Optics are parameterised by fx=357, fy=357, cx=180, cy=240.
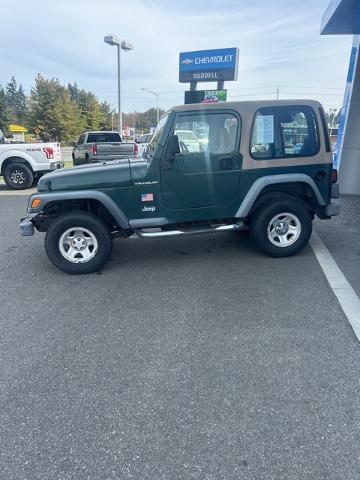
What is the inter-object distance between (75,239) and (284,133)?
3175 millimetres

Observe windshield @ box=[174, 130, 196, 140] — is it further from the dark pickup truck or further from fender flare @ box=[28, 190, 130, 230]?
the dark pickup truck

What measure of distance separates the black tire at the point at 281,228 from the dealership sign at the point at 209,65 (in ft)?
64.4

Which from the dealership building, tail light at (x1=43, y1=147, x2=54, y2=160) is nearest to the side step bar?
the dealership building

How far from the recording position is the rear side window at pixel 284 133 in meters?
4.83

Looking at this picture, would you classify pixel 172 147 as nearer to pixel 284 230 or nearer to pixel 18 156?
pixel 284 230

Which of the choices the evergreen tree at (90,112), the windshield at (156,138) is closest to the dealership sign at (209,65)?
the windshield at (156,138)

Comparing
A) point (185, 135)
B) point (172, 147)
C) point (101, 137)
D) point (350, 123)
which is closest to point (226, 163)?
point (185, 135)

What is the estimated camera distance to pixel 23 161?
11852mm

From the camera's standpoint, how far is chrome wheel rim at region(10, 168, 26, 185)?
38.9 ft

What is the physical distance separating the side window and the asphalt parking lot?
65.1 inches

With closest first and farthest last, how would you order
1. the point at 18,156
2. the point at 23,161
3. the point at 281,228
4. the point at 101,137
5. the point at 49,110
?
1. the point at 281,228
2. the point at 18,156
3. the point at 23,161
4. the point at 101,137
5. the point at 49,110

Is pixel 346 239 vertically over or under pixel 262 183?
under

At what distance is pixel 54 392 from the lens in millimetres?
2588

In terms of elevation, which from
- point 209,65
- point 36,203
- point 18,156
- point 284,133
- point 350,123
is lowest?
point 36,203
